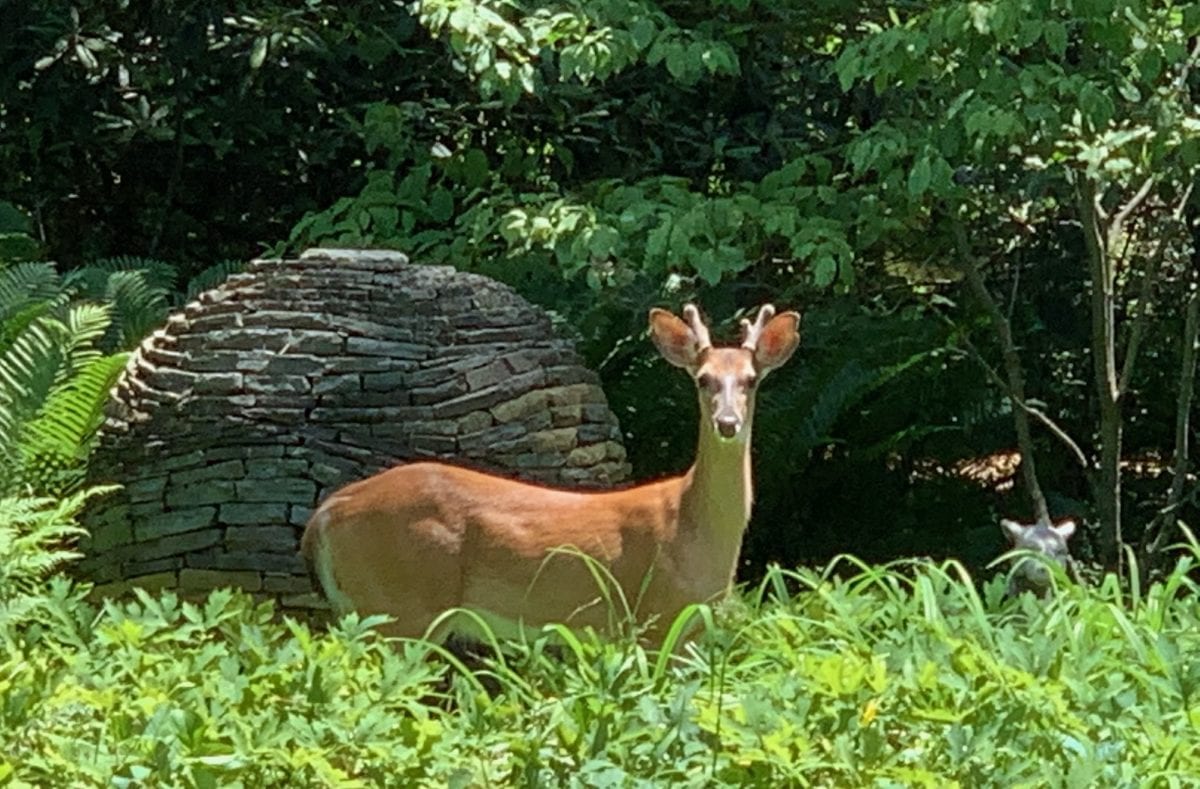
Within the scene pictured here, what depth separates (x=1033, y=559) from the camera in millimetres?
4793

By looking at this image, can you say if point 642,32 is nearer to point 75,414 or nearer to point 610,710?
point 75,414

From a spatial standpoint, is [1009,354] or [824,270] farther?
[1009,354]

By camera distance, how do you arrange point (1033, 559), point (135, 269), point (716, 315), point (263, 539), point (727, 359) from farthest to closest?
point (135, 269) → point (716, 315) → point (263, 539) → point (1033, 559) → point (727, 359)

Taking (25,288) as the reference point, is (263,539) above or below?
below

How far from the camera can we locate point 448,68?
28.8ft

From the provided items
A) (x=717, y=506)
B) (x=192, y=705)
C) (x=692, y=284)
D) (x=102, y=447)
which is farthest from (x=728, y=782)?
(x=692, y=284)

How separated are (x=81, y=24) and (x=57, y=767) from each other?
6403 millimetres

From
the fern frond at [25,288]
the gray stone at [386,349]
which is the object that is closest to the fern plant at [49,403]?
the fern frond at [25,288]

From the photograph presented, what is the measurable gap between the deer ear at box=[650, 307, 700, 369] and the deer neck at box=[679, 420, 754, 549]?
173 millimetres

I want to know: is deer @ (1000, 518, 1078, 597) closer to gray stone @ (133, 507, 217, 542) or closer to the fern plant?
gray stone @ (133, 507, 217, 542)

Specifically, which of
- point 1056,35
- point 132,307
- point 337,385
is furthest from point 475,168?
point 1056,35

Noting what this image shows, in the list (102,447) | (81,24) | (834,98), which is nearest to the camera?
(102,447)

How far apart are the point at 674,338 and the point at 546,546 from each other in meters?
0.59

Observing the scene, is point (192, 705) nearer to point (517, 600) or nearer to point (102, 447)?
point (517, 600)
